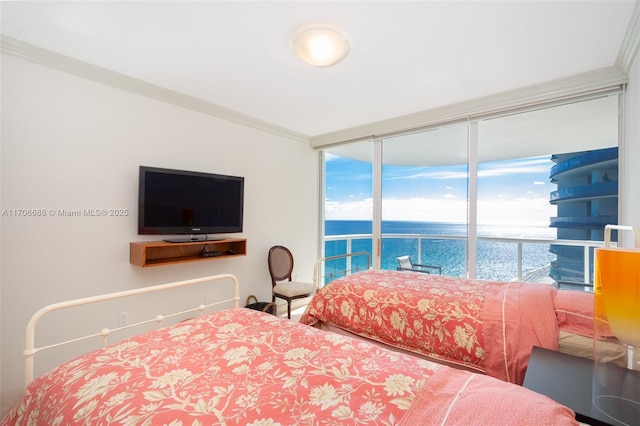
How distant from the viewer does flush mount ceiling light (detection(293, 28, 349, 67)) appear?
1.77 meters

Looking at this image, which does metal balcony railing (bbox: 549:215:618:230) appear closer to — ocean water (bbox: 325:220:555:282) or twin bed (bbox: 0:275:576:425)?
ocean water (bbox: 325:220:555:282)

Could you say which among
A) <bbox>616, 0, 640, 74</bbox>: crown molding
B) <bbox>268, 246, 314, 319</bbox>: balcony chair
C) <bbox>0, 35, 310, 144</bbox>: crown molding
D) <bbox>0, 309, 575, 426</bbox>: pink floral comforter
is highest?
<bbox>616, 0, 640, 74</bbox>: crown molding

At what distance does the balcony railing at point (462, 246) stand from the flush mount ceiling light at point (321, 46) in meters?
2.32

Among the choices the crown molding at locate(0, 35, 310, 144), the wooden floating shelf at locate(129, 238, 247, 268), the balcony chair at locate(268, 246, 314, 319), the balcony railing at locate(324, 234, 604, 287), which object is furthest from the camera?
the balcony railing at locate(324, 234, 604, 287)

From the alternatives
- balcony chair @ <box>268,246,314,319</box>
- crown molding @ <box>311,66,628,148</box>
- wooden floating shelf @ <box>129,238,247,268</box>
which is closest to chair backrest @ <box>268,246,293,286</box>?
balcony chair @ <box>268,246,314,319</box>

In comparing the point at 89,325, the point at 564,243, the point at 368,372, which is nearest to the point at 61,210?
the point at 89,325

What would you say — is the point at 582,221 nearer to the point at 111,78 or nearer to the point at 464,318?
the point at 464,318

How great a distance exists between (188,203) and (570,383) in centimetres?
286

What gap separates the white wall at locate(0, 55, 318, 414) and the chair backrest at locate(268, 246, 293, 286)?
540mm

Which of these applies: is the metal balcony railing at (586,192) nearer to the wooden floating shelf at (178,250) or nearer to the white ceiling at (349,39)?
the white ceiling at (349,39)

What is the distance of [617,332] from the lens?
0.92m

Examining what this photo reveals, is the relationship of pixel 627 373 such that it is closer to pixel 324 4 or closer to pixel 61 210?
pixel 324 4

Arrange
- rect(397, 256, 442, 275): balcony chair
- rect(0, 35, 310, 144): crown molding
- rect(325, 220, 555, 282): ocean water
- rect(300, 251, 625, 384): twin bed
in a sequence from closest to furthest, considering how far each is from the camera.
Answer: rect(300, 251, 625, 384): twin bed, rect(0, 35, 310, 144): crown molding, rect(325, 220, 555, 282): ocean water, rect(397, 256, 442, 275): balcony chair

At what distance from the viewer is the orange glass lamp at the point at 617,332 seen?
34.1 inches
